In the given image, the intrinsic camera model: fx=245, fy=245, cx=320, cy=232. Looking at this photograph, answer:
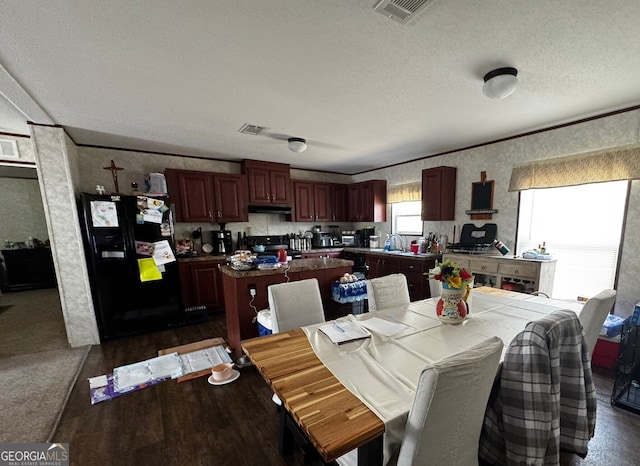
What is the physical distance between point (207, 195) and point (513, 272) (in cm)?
442

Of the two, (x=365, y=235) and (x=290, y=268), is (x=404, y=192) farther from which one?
(x=290, y=268)

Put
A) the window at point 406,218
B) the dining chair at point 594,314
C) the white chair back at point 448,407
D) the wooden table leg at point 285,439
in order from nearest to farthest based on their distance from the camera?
the white chair back at point 448,407
the dining chair at point 594,314
the wooden table leg at point 285,439
the window at point 406,218

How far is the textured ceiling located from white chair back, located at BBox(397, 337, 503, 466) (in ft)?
5.33

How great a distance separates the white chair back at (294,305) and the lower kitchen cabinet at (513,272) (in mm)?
2479

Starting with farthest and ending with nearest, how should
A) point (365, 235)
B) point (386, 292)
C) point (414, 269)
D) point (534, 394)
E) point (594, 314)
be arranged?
point (365, 235)
point (414, 269)
point (386, 292)
point (594, 314)
point (534, 394)

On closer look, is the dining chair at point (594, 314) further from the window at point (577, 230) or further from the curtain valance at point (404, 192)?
the curtain valance at point (404, 192)

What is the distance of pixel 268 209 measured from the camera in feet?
15.0

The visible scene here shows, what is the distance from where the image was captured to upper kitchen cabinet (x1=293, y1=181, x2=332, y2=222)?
4.93 m

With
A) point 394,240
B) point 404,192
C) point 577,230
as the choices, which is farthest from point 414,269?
point 577,230

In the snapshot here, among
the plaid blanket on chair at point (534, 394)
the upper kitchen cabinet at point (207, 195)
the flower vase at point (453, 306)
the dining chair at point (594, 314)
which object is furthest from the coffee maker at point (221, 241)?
the dining chair at point (594, 314)

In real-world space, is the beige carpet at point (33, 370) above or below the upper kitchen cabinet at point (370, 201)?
below

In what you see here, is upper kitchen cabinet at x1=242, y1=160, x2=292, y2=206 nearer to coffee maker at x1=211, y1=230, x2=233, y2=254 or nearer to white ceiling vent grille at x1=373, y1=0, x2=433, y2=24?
coffee maker at x1=211, y1=230, x2=233, y2=254

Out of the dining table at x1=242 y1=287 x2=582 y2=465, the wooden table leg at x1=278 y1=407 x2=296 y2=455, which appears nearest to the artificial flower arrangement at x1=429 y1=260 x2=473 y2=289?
the dining table at x1=242 y1=287 x2=582 y2=465

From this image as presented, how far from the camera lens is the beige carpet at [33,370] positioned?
1.73 m
